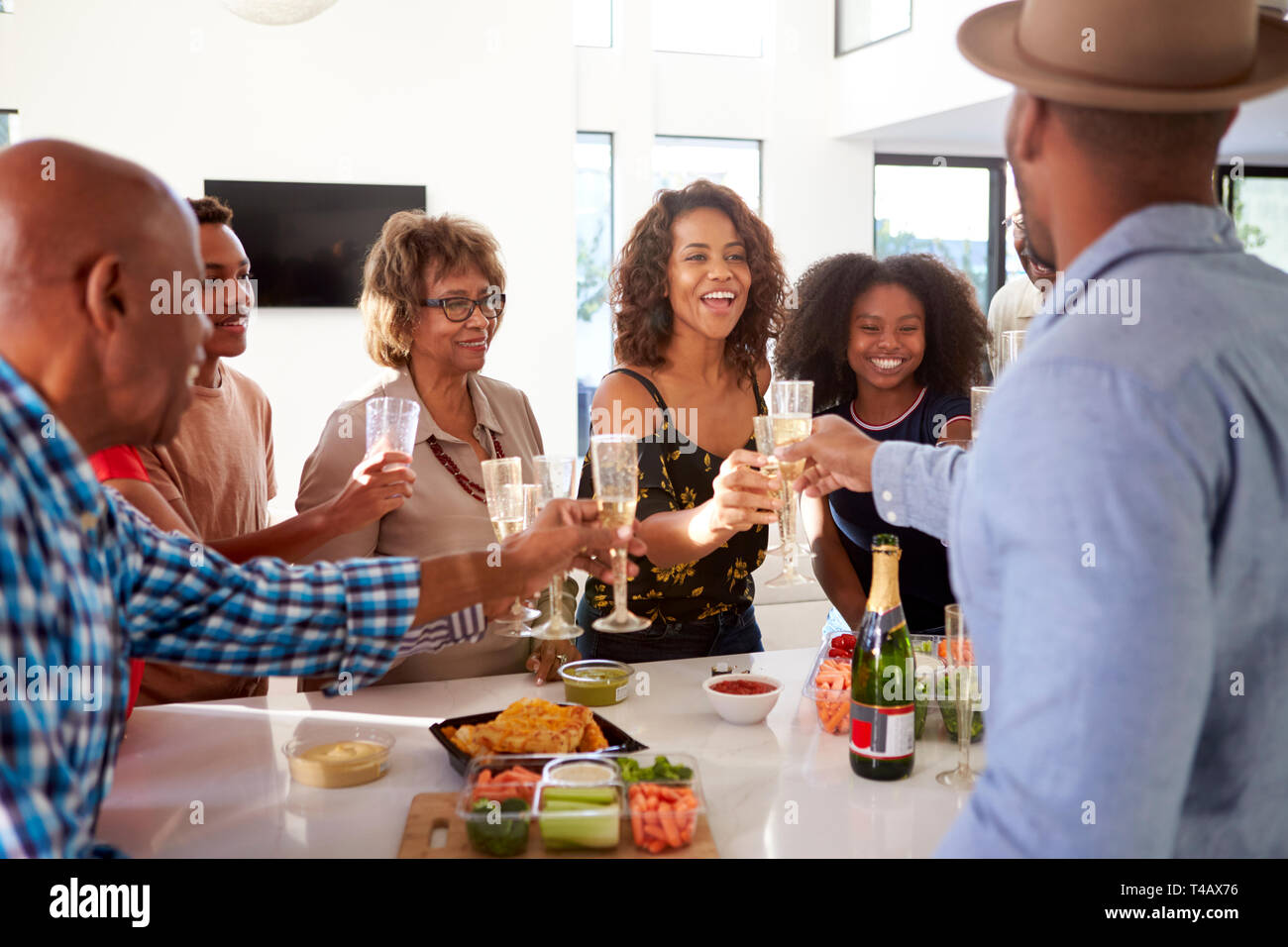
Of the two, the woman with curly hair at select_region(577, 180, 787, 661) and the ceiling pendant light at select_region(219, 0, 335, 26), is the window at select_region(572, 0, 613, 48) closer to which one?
the ceiling pendant light at select_region(219, 0, 335, 26)

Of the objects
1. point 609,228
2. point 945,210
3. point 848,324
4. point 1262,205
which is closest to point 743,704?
point 848,324

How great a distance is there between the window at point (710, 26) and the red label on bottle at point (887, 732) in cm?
806

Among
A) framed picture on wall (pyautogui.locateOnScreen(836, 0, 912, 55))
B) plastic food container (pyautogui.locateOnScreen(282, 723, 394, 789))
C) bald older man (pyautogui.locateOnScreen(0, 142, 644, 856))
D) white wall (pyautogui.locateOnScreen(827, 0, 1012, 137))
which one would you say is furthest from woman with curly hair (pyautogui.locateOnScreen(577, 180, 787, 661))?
framed picture on wall (pyautogui.locateOnScreen(836, 0, 912, 55))

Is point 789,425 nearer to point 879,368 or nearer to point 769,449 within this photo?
point 769,449

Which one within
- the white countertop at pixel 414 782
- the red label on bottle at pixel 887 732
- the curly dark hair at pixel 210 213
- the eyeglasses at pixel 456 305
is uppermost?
the curly dark hair at pixel 210 213

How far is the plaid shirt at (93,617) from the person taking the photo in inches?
43.4

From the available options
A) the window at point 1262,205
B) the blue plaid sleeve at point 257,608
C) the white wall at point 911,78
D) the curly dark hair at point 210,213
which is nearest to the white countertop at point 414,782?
the blue plaid sleeve at point 257,608

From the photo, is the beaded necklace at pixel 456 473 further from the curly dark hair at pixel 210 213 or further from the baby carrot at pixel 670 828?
the baby carrot at pixel 670 828

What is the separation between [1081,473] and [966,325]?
2.43m

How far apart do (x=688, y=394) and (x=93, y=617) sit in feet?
6.43

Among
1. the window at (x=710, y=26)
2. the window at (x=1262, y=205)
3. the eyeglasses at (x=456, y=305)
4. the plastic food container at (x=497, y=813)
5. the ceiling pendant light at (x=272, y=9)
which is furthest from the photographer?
the window at (x=1262, y=205)

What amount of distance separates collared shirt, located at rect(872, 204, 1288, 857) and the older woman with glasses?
183cm

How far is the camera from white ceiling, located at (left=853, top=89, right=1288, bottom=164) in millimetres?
7754
